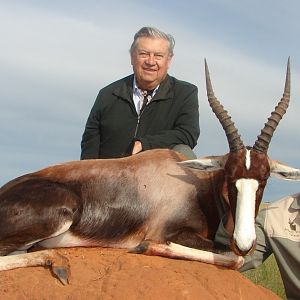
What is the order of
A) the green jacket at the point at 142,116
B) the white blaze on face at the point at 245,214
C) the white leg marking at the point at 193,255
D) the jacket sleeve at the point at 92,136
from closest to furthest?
the white blaze on face at the point at 245,214 < the white leg marking at the point at 193,255 < the green jacket at the point at 142,116 < the jacket sleeve at the point at 92,136

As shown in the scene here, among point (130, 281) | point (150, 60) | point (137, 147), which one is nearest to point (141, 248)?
point (130, 281)

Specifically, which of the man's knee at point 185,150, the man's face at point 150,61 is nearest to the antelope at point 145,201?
the man's knee at point 185,150

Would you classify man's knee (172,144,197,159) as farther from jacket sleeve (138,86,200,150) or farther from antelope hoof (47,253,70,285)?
antelope hoof (47,253,70,285)

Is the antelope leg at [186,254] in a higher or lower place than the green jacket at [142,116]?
lower

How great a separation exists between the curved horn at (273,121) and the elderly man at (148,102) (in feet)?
6.30

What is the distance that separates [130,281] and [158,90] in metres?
3.88

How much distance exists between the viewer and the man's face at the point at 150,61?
942cm

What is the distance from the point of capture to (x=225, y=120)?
24.7ft

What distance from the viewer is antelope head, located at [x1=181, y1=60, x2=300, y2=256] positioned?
261 inches

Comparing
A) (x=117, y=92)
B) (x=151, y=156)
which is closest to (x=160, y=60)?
(x=117, y=92)

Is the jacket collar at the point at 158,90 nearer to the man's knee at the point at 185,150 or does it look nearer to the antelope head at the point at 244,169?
the man's knee at the point at 185,150

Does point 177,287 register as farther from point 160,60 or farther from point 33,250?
point 160,60

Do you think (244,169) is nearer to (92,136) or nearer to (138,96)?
(138,96)

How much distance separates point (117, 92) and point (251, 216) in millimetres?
3609
